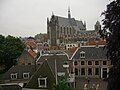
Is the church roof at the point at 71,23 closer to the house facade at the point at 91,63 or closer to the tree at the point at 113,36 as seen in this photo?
the house facade at the point at 91,63

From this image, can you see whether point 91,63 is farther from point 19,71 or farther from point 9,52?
point 9,52

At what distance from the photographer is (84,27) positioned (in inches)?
7638

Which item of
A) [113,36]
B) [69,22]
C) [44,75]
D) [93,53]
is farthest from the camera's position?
[69,22]

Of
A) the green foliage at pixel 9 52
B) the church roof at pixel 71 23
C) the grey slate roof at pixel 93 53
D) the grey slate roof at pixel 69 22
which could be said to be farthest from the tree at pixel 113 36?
the grey slate roof at pixel 69 22

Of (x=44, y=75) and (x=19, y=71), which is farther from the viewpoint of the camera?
Answer: (x=19, y=71)

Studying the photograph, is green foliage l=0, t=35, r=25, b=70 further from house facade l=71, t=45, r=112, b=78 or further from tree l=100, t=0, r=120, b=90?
tree l=100, t=0, r=120, b=90

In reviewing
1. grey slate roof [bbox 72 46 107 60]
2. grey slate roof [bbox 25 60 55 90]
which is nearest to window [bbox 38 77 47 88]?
grey slate roof [bbox 25 60 55 90]

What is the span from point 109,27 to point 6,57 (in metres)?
42.7

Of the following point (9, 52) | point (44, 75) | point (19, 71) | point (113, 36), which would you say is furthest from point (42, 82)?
point (9, 52)

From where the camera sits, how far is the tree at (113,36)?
2058 centimetres

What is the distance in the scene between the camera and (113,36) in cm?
2120

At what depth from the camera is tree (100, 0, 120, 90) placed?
2058 cm

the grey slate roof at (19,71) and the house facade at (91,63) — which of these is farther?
the house facade at (91,63)

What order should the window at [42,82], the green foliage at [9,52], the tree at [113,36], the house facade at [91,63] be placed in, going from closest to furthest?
the tree at [113,36]
the window at [42,82]
the house facade at [91,63]
the green foliage at [9,52]
